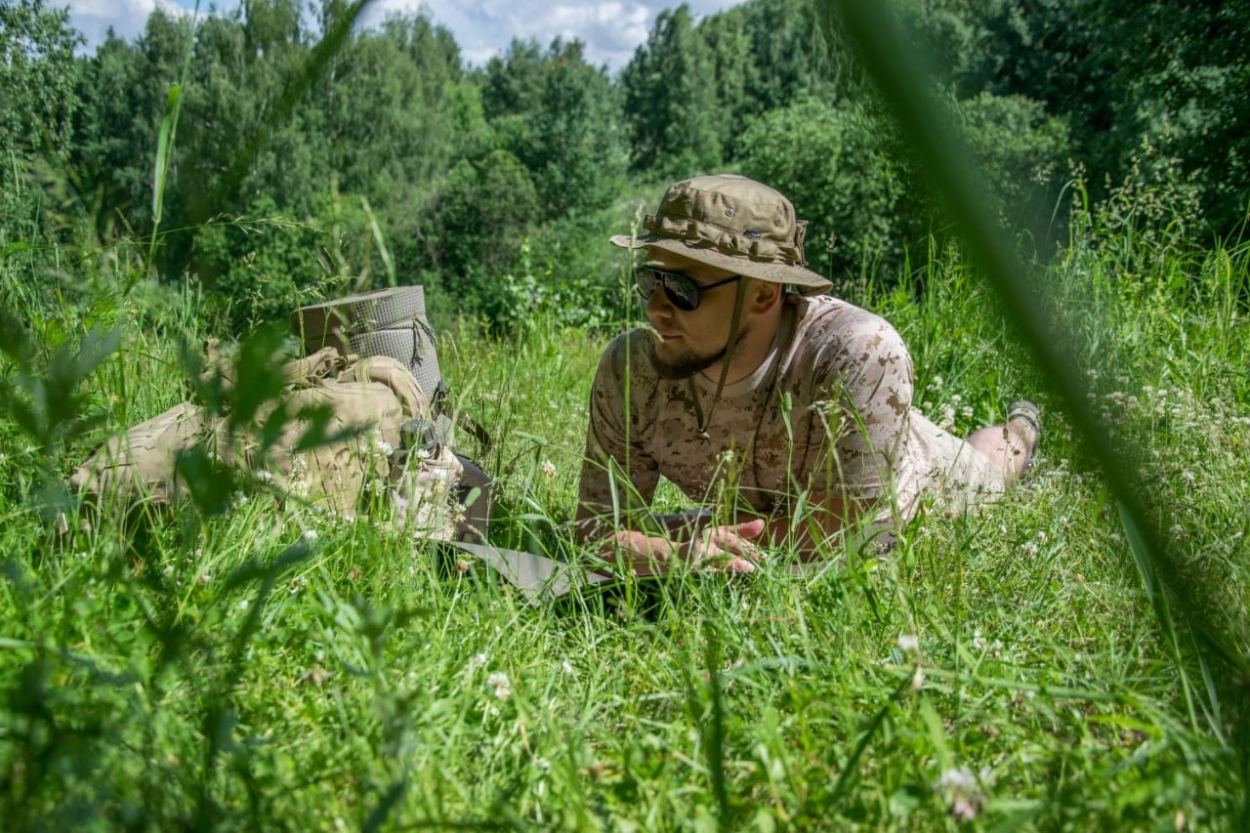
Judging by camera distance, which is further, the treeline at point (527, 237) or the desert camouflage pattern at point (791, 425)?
the desert camouflage pattern at point (791, 425)

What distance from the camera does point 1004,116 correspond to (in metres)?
0.35

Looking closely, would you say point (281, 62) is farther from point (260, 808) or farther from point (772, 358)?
point (772, 358)

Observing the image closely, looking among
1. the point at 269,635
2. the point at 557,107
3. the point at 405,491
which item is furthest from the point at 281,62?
the point at 557,107

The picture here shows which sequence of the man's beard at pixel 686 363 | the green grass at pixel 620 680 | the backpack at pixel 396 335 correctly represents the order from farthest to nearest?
the backpack at pixel 396 335, the man's beard at pixel 686 363, the green grass at pixel 620 680

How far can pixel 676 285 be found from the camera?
254 cm

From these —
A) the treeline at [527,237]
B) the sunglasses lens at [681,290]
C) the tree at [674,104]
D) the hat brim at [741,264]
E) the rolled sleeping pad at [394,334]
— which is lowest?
the rolled sleeping pad at [394,334]

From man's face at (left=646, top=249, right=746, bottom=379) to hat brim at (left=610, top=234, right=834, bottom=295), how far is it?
4cm

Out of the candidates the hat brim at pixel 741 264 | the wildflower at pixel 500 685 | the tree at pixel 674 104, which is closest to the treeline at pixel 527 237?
the hat brim at pixel 741 264

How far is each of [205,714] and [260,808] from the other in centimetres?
21

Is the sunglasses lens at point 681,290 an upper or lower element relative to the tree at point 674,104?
lower

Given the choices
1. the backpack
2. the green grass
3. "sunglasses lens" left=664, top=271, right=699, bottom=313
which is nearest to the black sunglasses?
"sunglasses lens" left=664, top=271, right=699, bottom=313

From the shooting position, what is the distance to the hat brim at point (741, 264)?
2.46 metres

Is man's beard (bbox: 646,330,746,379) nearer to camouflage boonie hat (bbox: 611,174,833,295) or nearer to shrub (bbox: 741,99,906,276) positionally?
camouflage boonie hat (bbox: 611,174,833,295)

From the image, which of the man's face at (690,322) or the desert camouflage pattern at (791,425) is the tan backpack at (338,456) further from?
the man's face at (690,322)
